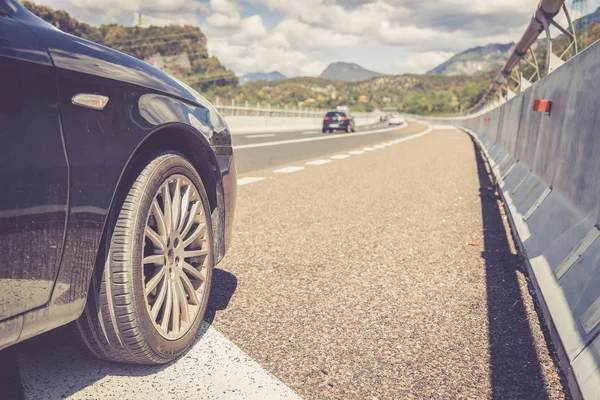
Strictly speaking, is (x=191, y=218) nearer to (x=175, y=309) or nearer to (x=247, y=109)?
(x=175, y=309)

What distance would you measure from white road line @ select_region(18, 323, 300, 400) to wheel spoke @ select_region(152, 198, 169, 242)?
0.54m

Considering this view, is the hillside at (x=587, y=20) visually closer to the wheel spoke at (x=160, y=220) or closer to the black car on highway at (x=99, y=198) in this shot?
→ the black car on highway at (x=99, y=198)

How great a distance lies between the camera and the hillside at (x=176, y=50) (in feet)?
405

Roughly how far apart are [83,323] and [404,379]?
4.10 feet

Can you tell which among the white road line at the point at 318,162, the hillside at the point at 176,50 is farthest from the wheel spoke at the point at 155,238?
the hillside at the point at 176,50

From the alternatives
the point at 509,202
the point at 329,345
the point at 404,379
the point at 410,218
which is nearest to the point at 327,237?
the point at 410,218

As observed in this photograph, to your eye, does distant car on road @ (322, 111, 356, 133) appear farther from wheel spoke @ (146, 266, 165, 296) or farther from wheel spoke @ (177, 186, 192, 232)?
wheel spoke @ (146, 266, 165, 296)

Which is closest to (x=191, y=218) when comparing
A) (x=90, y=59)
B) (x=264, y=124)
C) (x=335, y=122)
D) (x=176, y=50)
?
(x=90, y=59)

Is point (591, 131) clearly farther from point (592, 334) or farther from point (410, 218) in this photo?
point (410, 218)

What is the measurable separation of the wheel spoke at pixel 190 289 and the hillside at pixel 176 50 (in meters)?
118

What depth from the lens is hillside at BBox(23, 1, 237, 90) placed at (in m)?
124

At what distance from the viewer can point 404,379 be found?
2.26 m

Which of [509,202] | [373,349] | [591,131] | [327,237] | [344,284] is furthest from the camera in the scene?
[509,202]

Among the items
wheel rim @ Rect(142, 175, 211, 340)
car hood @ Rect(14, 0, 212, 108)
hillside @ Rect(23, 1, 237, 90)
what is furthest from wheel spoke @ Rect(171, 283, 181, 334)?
hillside @ Rect(23, 1, 237, 90)
